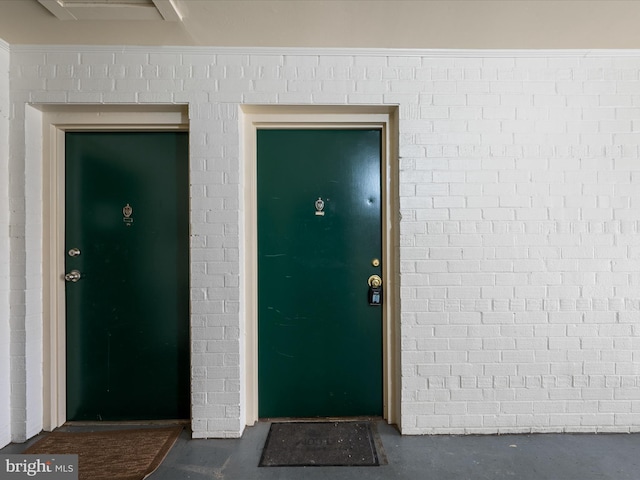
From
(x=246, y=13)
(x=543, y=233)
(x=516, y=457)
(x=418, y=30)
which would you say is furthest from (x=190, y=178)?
Answer: (x=516, y=457)

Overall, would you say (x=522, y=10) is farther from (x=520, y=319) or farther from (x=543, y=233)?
(x=520, y=319)

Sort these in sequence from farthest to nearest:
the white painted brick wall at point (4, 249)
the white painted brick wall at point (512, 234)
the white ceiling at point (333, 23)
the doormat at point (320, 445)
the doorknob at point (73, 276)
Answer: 1. the doorknob at point (73, 276)
2. the white painted brick wall at point (512, 234)
3. the white painted brick wall at point (4, 249)
4. the doormat at point (320, 445)
5. the white ceiling at point (333, 23)

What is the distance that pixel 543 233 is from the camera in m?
2.20

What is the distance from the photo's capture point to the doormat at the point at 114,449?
6.09 ft

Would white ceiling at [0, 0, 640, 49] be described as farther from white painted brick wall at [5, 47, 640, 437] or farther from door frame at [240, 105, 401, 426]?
door frame at [240, 105, 401, 426]

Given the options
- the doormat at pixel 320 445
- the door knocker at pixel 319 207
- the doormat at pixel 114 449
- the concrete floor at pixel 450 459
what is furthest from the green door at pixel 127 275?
the door knocker at pixel 319 207

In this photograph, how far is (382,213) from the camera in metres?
2.36

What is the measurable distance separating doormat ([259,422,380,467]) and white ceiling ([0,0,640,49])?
8.23ft

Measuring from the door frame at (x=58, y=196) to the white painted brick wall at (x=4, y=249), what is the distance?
0.18m

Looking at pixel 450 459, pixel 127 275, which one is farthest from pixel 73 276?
pixel 450 459

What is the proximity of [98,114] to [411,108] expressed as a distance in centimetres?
211

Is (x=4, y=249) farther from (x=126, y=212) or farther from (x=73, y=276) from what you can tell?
(x=126, y=212)

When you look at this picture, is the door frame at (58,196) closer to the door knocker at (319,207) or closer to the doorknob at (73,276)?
the doorknob at (73,276)

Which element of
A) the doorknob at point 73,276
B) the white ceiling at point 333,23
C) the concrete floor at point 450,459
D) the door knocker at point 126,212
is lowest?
the concrete floor at point 450,459
